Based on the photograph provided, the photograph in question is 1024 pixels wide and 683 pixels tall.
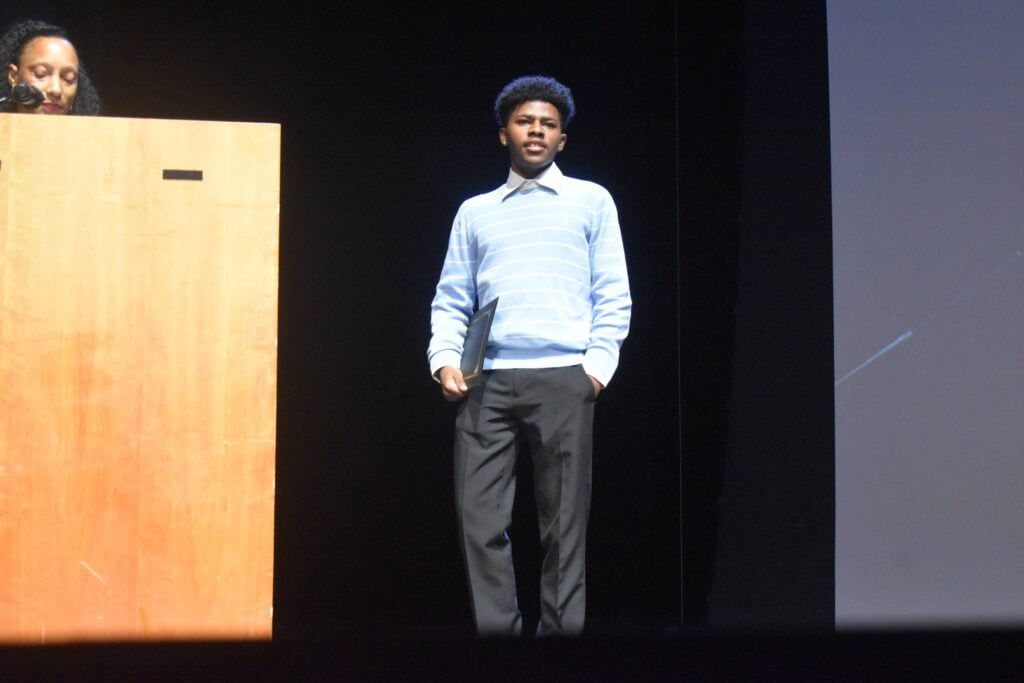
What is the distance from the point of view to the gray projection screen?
121 inches

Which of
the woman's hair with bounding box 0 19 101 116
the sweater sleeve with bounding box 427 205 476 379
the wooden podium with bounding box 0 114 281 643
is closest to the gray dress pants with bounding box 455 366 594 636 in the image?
the sweater sleeve with bounding box 427 205 476 379

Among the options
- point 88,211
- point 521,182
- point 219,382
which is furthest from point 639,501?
point 88,211

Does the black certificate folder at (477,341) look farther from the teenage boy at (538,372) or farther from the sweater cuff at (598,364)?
the sweater cuff at (598,364)

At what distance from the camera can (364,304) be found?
330 cm

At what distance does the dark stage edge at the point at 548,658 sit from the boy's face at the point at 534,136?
1643mm

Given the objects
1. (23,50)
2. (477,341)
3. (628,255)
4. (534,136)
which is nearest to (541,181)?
(534,136)

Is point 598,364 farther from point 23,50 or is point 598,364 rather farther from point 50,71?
point 23,50

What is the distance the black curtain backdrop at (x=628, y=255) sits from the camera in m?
3.22

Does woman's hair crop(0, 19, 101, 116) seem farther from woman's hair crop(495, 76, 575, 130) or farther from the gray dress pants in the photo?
the gray dress pants

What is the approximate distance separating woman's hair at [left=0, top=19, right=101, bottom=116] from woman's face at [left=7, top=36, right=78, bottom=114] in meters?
0.02

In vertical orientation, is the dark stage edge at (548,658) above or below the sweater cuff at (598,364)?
below

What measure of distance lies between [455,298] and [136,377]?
0.88 metres

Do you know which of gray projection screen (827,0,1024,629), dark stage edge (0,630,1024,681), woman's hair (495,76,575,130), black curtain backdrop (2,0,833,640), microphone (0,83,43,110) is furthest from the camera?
black curtain backdrop (2,0,833,640)

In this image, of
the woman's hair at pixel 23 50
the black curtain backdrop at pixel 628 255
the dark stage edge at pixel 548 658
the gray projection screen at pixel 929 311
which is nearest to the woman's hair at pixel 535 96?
the black curtain backdrop at pixel 628 255
